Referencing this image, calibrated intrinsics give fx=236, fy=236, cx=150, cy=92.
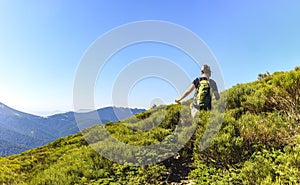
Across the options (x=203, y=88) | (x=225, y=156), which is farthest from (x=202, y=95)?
(x=225, y=156)

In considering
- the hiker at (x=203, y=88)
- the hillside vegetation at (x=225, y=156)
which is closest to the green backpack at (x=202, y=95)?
the hiker at (x=203, y=88)

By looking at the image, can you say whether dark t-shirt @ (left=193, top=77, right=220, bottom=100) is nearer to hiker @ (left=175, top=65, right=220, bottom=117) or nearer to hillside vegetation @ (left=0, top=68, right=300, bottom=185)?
hiker @ (left=175, top=65, right=220, bottom=117)

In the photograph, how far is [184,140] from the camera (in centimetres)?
807

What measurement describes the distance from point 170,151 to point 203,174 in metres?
1.55

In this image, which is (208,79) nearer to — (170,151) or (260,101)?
(260,101)

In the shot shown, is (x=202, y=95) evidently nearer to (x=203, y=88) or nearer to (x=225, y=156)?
(x=203, y=88)

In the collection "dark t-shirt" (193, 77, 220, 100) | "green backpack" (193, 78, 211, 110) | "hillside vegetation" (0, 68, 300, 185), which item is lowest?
"hillside vegetation" (0, 68, 300, 185)

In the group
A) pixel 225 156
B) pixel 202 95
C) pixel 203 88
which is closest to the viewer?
pixel 225 156

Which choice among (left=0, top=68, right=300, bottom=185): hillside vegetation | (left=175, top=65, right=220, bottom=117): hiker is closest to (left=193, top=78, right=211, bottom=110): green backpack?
(left=175, top=65, right=220, bottom=117): hiker

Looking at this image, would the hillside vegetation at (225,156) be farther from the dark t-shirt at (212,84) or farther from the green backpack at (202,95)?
the dark t-shirt at (212,84)

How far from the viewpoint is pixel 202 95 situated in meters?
8.62


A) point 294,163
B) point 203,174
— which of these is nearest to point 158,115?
point 203,174

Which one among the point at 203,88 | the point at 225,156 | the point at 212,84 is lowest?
the point at 225,156

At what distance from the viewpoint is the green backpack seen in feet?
28.0
